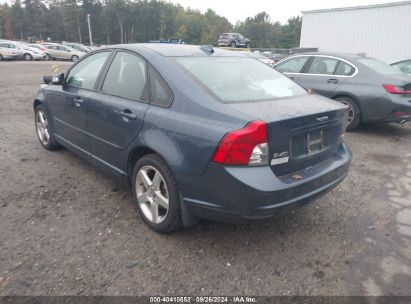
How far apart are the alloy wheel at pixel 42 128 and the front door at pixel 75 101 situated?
47 cm

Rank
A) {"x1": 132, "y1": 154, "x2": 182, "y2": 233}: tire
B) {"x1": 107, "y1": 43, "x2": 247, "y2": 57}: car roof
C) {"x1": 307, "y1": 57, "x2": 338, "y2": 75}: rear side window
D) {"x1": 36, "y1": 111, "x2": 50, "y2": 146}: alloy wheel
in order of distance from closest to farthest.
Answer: {"x1": 132, "y1": 154, "x2": 182, "y2": 233}: tire, {"x1": 107, "y1": 43, "x2": 247, "y2": 57}: car roof, {"x1": 36, "y1": 111, "x2": 50, "y2": 146}: alloy wheel, {"x1": 307, "y1": 57, "x2": 338, "y2": 75}: rear side window

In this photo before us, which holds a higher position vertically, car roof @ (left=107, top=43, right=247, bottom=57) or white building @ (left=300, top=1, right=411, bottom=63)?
white building @ (left=300, top=1, right=411, bottom=63)

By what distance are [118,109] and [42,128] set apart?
2466 mm

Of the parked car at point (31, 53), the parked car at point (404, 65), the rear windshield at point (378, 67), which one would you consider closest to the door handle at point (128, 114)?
the rear windshield at point (378, 67)

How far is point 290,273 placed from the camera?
2480 mm

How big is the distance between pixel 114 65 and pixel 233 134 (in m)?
1.83

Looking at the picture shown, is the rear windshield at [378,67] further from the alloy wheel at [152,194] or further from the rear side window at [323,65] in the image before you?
the alloy wheel at [152,194]

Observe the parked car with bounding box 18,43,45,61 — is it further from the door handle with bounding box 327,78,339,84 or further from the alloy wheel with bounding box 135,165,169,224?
the alloy wheel with bounding box 135,165,169,224

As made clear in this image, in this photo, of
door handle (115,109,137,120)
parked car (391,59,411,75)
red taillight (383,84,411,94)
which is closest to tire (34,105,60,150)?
door handle (115,109,137,120)

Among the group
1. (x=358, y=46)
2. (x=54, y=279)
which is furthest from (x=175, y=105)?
(x=358, y=46)

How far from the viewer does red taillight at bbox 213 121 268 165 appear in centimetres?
224

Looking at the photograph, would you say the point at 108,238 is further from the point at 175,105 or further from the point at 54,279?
the point at 175,105

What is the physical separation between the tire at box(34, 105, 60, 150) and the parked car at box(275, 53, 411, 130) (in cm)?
511

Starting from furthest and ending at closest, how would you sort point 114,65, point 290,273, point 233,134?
point 114,65
point 290,273
point 233,134
